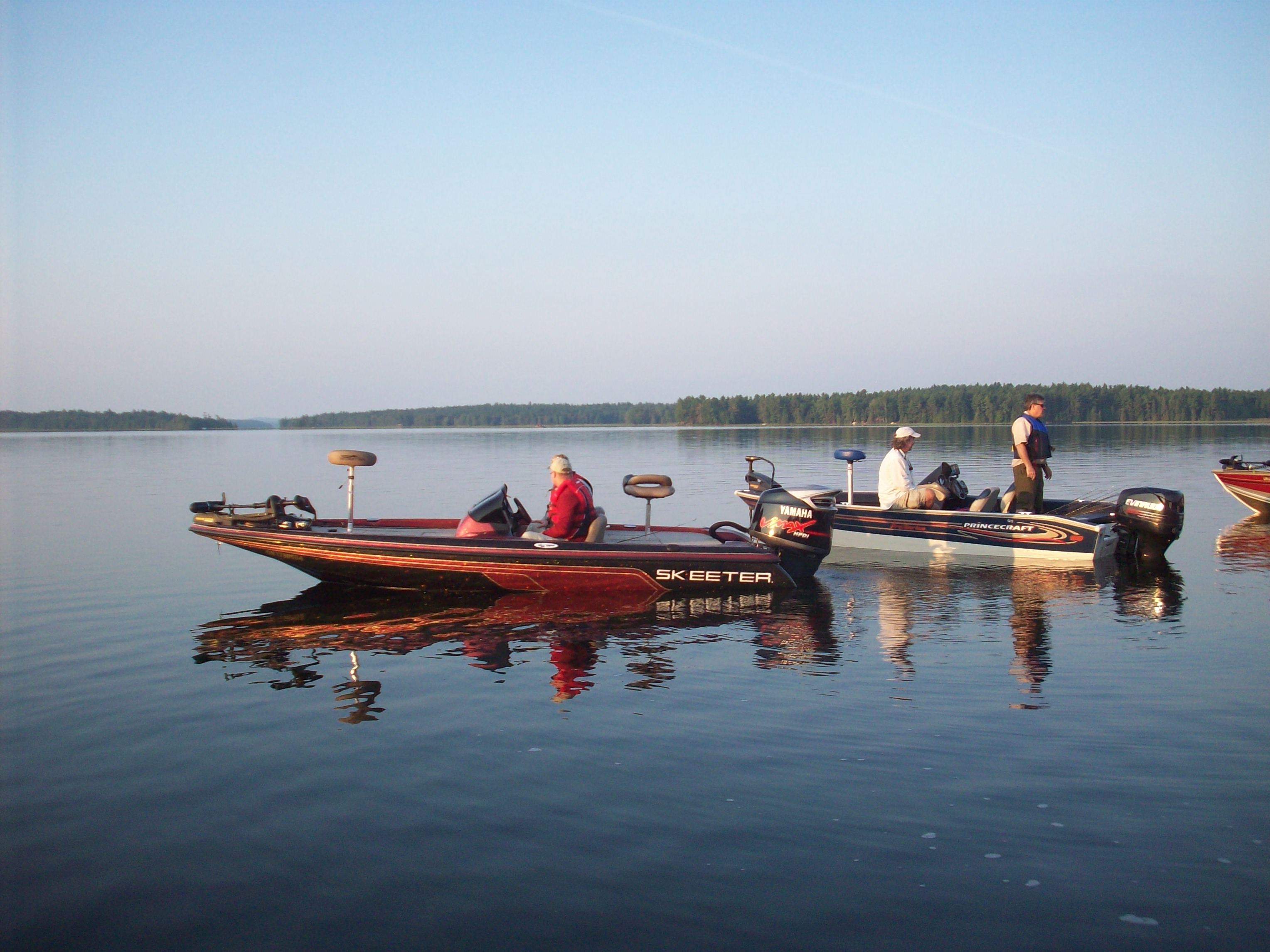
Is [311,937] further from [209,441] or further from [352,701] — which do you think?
[209,441]

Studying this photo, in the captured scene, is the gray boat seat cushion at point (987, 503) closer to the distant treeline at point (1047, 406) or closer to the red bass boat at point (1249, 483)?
the red bass boat at point (1249, 483)

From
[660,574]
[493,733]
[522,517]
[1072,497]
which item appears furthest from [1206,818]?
[1072,497]

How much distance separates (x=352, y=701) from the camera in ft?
23.7

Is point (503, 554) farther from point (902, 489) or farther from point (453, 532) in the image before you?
point (902, 489)

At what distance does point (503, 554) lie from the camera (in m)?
11.1

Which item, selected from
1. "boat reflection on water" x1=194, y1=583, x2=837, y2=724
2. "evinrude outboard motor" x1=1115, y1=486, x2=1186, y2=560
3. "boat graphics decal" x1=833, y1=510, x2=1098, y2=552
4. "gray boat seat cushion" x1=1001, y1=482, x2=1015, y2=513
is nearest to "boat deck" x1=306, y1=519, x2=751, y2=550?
"boat reflection on water" x1=194, y1=583, x2=837, y2=724

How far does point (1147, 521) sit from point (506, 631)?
986 centimetres

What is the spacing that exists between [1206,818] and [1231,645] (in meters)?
4.64

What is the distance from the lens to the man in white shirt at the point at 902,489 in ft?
47.2

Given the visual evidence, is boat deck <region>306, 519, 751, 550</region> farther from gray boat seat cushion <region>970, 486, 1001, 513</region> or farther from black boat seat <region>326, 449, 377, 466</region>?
gray boat seat cushion <region>970, 486, 1001, 513</region>

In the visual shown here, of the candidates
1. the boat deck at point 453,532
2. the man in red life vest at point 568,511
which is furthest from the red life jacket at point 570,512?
the boat deck at point 453,532

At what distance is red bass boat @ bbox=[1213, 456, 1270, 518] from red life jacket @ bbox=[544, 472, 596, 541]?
624 inches

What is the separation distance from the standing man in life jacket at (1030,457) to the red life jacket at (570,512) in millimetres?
6587

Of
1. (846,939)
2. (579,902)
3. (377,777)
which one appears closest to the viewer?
(846,939)
